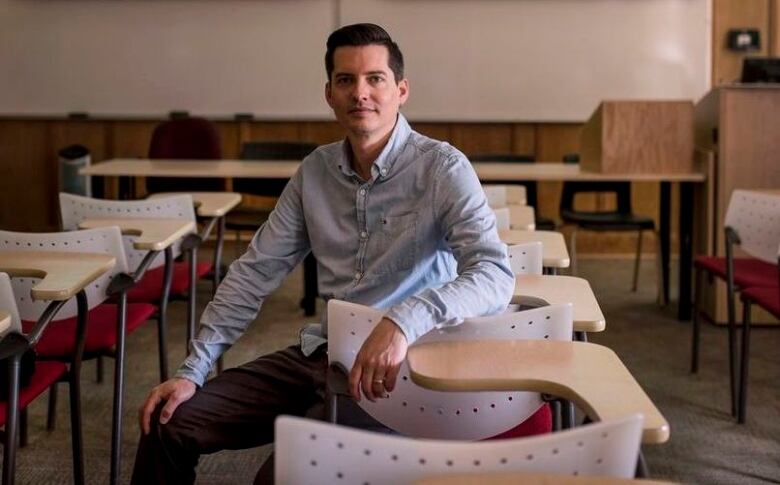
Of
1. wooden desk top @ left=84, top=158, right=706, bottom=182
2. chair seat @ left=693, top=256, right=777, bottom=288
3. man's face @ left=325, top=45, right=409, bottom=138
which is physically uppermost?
man's face @ left=325, top=45, right=409, bottom=138

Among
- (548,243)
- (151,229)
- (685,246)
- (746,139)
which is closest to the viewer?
(548,243)

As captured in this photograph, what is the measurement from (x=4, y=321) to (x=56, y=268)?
2.07 ft

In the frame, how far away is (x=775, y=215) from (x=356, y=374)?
8.31 ft

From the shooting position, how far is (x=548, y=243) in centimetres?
332

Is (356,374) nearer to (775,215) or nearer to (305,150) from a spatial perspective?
(775,215)

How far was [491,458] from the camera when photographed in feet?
3.93

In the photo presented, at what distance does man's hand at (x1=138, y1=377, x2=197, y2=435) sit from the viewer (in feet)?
6.61

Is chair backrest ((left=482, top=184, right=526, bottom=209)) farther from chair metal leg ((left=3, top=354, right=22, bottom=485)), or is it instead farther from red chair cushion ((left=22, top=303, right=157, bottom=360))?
chair metal leg ((left=3, top=354, right=22, bottom=485))

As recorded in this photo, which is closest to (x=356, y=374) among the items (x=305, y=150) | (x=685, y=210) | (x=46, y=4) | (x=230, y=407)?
(x=230, y=407)

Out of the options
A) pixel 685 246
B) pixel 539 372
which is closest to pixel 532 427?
pixel 539 372

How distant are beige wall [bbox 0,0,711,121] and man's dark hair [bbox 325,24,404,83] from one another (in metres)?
5.43

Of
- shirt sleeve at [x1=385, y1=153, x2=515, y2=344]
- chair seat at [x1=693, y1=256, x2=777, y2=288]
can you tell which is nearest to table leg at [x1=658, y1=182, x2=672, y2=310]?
chair seat at [x1=693, y1=256, x2=777, y2=288]

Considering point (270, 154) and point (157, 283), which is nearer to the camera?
point (157, 283)

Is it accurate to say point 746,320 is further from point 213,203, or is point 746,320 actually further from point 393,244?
point 213,203
